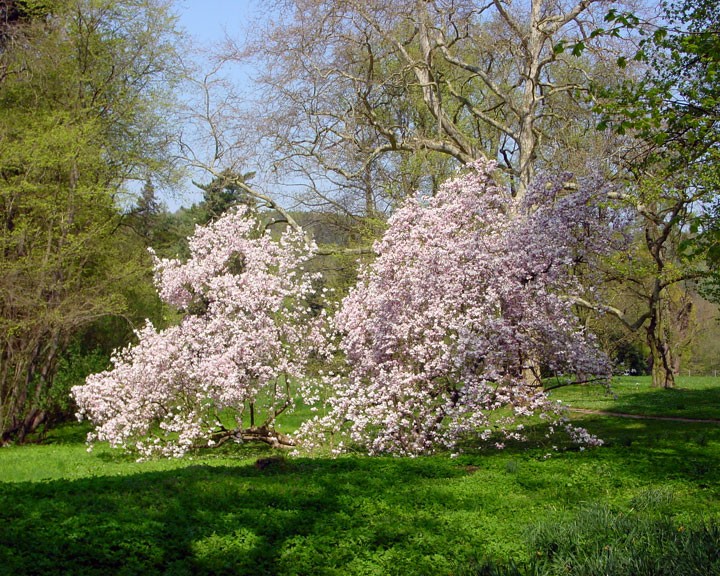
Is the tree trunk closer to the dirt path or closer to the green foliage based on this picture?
the dirt path

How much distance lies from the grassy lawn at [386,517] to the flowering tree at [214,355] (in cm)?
360

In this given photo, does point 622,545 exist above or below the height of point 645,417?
above

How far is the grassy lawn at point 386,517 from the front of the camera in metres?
5.70

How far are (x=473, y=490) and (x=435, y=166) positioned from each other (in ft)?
56.2

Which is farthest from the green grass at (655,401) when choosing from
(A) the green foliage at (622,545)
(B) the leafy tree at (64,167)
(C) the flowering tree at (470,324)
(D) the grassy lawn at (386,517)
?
(B) the leafy tree at (64,167)

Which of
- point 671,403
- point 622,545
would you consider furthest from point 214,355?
point 671,403

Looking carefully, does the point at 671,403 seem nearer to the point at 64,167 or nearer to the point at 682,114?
the point at 682,114

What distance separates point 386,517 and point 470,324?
4316 millimetres

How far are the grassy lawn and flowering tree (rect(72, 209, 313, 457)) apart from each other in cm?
360

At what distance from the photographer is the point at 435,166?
947 inches

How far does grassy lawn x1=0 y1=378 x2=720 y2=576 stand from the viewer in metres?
5.70

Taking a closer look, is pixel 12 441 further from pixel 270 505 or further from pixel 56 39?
pixel 270 505

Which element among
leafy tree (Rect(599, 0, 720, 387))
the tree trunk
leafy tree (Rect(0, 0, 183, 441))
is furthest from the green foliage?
the tree trunk

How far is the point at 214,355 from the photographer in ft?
42.1
